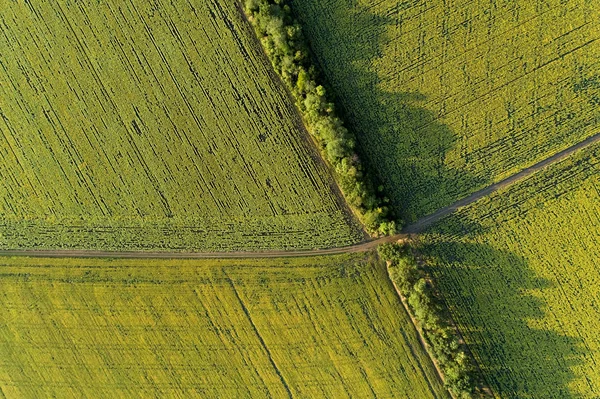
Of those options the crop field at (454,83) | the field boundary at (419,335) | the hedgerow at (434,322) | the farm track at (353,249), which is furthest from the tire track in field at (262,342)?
the crop field at (454,83)

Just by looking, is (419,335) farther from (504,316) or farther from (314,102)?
(314,102)

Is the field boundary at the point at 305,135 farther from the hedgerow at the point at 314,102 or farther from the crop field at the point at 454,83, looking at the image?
the crop field at the point at 454,83

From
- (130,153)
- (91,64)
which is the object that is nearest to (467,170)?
(130,153)

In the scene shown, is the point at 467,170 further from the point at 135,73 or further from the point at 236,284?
the point at 135,73

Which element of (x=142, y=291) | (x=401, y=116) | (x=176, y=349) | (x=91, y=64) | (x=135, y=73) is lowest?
(x=176, y=349)

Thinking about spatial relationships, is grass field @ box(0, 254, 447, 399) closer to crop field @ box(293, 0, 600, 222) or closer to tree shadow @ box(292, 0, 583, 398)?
tree shadow @ box(292, 0, 583, 398)

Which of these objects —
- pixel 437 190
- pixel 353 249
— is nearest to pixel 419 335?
pixel 353 249

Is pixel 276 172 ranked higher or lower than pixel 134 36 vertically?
lower
